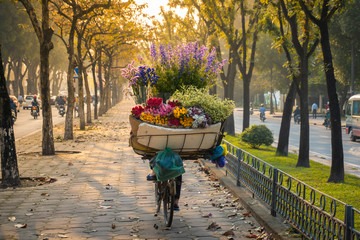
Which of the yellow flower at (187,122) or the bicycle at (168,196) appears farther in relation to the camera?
the bicycle at (168,196)

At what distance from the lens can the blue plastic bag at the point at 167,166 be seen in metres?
6.38

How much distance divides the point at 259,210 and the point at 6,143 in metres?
5.19

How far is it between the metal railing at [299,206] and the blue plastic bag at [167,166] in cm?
139

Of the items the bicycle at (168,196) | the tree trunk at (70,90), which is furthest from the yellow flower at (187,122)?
the tree trunk at (70,90)

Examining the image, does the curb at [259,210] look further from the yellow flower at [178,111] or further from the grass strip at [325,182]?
the yellow flower at [178,111]

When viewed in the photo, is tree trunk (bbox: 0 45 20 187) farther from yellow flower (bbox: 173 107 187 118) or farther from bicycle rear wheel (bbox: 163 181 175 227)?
yellow flower (bbox: 173 107 187 118)

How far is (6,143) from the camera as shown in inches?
382

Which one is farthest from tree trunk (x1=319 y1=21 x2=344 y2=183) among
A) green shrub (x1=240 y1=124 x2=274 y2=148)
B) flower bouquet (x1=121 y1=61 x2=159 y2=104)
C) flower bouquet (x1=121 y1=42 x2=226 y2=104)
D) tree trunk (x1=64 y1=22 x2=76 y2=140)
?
tree trunk (x1=64 y1=22 x2=76 y2=140)

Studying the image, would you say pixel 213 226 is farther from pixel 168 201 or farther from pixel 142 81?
pixel 142 81

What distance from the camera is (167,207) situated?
22.6 feet

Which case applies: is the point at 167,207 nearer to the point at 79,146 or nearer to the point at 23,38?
the point at 79,146

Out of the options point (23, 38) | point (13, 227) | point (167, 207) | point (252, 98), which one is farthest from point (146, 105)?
point (252, 98)

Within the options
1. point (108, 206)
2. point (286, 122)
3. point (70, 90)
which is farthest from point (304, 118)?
point (70, 90)

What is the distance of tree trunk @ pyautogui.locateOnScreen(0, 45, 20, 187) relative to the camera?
967cm
